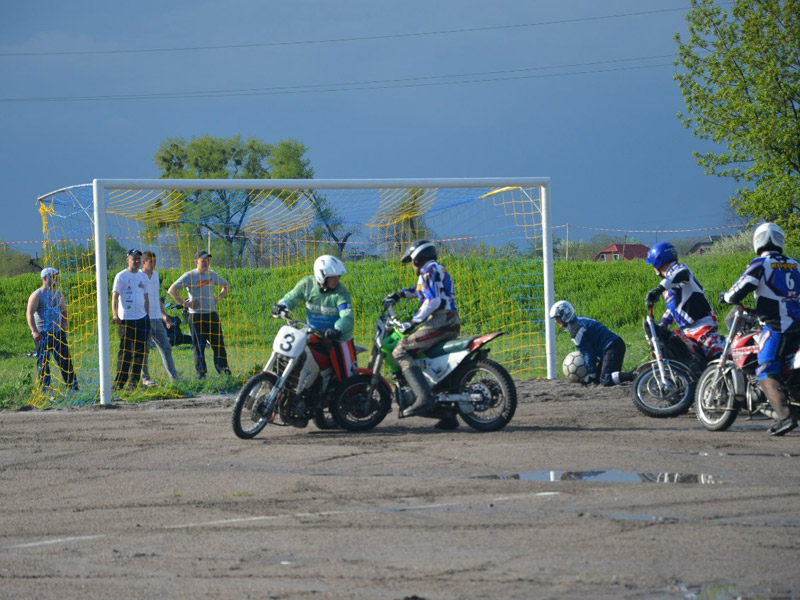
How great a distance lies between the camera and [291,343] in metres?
10.3

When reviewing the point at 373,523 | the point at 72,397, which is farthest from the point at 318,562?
the point at 72,397

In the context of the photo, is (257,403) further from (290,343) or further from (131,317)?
(131,317)

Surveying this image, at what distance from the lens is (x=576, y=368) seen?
14117 mm

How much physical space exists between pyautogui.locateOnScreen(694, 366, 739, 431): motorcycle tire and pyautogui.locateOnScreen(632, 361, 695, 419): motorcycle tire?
27.3 inches

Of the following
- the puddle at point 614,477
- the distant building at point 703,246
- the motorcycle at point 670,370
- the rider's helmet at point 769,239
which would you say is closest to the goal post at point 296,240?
the motorcycle at point 670,370

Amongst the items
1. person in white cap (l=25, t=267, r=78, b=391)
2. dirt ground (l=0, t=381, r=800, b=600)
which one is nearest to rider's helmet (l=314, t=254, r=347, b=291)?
dirt ground (l=0, t=381, r=800, b=600)

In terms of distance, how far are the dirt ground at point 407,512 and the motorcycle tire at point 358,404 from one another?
9.2 inches

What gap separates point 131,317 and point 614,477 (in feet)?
29.5

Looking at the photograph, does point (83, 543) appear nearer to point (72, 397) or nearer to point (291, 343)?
point (291, 343)

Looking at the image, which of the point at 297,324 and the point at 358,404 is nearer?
the point at 297,324

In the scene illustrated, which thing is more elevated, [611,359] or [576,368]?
[611,359]

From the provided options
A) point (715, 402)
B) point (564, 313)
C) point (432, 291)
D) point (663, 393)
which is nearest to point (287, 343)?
point (432, 291)

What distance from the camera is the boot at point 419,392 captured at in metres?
10.5

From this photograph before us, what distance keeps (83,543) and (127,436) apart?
484cm
